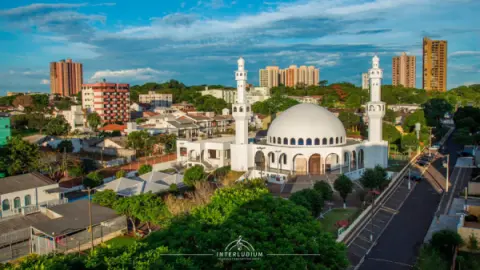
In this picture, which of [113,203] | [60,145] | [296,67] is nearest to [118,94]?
[60,145]

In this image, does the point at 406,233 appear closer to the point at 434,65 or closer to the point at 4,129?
the point at 4,129

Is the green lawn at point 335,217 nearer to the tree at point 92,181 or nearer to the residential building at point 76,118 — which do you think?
the tree at point 92,181

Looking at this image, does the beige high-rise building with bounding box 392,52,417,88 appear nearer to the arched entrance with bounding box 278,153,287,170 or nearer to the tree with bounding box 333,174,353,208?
the arched entrance with bounding box 278,153,287,170

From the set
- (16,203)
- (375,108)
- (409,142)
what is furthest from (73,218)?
(409,142)

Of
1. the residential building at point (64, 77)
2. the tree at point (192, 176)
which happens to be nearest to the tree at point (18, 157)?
the tree at point (192, 176)

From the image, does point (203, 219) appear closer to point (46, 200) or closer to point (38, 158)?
point (46, 200)
